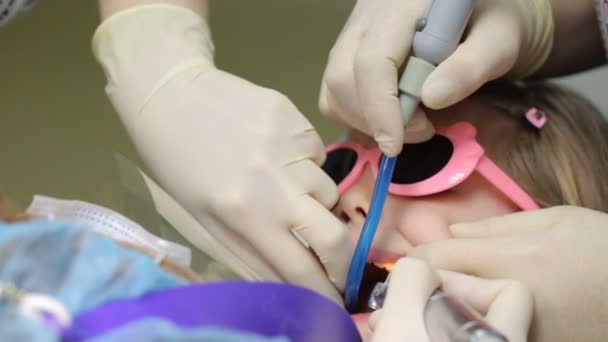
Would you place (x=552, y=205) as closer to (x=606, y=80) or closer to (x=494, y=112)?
(x=494, y=112)

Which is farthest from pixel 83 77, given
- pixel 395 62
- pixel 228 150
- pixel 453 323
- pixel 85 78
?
pixel 453 323

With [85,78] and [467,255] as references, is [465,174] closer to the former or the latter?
[467,255]

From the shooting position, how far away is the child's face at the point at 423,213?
801 millimetres

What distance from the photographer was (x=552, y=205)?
0.83 metres

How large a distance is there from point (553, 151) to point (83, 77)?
33.4 inches

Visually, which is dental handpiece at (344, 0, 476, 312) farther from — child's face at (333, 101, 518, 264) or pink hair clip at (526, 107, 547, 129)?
pink hair clip at (526, 107, 547, 129)

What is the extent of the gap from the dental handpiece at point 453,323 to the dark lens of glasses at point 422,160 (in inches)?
10.1

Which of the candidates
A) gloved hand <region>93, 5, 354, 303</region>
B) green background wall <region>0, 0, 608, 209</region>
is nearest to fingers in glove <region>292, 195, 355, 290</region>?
gloved hand <region>93, 5, 354, 303</region>

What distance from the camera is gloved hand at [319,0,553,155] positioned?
0.73 m

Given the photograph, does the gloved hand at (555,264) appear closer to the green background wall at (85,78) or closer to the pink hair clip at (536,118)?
the pink hair clip at (536,118)

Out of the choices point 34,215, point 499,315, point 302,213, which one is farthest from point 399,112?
point 34,215

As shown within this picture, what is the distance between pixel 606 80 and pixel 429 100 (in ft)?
2.97

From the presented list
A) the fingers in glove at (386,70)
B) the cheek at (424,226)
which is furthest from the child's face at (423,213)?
the fingers in glove at (386,70)

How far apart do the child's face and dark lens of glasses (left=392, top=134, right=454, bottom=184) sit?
27 mm
